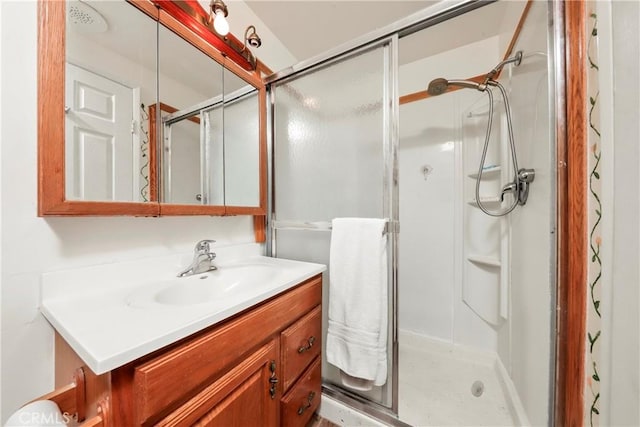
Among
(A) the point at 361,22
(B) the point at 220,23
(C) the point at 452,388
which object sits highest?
(A) the point at 361,22

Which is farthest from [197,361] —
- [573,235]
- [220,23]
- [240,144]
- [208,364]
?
[220,23]

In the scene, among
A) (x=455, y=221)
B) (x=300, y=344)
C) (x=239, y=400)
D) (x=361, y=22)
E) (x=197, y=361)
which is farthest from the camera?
(x=455, y=221)

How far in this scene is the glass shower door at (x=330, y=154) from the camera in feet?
3.20

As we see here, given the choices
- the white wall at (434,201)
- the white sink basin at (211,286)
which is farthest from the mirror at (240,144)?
the white wall at (434,201)

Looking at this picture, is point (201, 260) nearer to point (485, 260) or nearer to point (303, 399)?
point (303, 399)

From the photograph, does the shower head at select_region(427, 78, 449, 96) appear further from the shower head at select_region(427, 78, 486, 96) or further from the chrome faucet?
the chrome faucet

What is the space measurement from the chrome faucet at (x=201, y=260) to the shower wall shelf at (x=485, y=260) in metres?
1.58

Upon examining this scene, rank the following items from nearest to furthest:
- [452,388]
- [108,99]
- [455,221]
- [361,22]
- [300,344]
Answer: [108,99] < [300,344] < [452,388] < [361,22] < [455,221]

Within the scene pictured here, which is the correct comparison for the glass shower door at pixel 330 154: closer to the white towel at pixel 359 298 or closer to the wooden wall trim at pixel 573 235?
the white towel at pixel 359 298

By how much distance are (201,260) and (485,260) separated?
1.62m

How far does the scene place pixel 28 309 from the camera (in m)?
0.58

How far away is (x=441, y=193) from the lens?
5.40 ft

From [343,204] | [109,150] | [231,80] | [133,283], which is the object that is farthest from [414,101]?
[133,283]

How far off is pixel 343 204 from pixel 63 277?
97 cm
